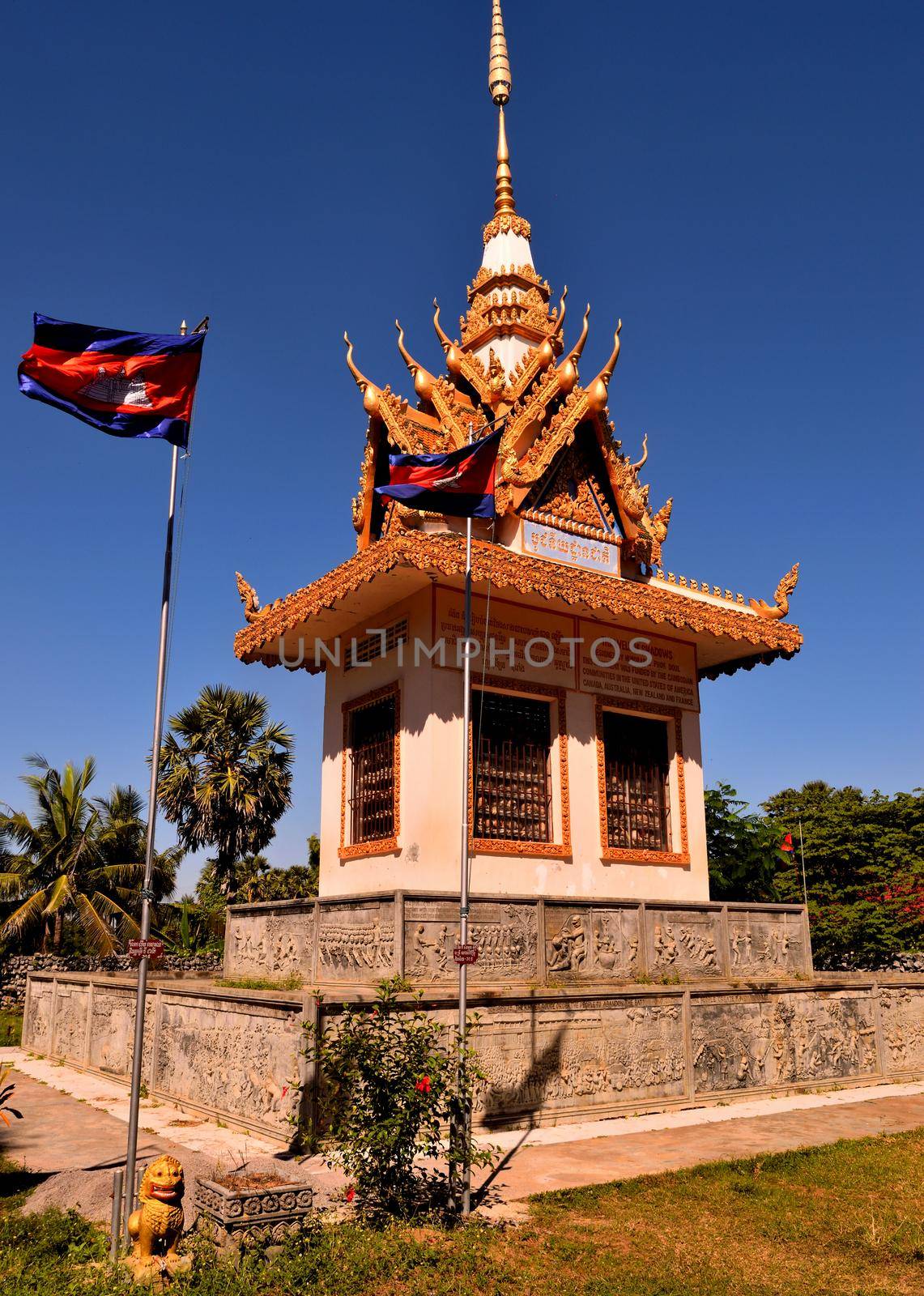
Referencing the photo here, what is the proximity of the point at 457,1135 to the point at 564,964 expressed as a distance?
5500 mm

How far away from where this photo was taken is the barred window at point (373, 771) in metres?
15.1

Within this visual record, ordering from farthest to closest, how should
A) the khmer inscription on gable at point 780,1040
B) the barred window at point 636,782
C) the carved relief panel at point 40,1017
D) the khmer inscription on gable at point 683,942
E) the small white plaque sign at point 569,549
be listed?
the carved relief panel at point 40,1017
the small white plaque sign at point 569,549
the barred window at point 636,782
the khmer inscription on gable at point 683,942
the khmer inscription on gable at point 780,1040

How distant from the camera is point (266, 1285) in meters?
6.18

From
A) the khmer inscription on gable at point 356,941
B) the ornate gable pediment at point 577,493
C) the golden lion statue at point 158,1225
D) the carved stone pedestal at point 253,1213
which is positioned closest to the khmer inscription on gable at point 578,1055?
the khmer inscription on gable at point 356,941

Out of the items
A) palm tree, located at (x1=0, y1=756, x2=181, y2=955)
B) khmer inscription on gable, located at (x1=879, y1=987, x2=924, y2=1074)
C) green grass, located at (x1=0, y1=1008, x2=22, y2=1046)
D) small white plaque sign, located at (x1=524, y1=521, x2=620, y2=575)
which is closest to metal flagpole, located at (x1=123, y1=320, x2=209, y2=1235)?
small white plaque sign, located at (x1=524, y1=521, x2=620, y2=575)

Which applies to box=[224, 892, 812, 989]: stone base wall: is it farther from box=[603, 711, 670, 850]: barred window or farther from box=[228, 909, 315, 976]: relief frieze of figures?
box=[603, 711, 670, 850]: barred window

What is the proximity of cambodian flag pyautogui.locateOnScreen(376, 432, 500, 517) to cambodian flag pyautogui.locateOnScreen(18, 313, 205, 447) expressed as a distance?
2303mm

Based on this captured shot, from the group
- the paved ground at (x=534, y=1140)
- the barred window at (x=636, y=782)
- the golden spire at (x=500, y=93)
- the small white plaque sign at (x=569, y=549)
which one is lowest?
the paved ground at (x=534, y=1140)

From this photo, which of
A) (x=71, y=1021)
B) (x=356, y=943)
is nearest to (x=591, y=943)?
(x=356, y=943)

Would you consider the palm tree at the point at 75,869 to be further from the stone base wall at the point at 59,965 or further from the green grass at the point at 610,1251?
the green grass at the point at 610,1251

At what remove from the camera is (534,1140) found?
416 inches

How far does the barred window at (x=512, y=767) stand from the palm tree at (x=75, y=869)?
18630 mm

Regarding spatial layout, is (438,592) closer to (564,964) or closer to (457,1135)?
(564,964)

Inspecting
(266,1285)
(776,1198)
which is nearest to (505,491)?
(776,1198)
